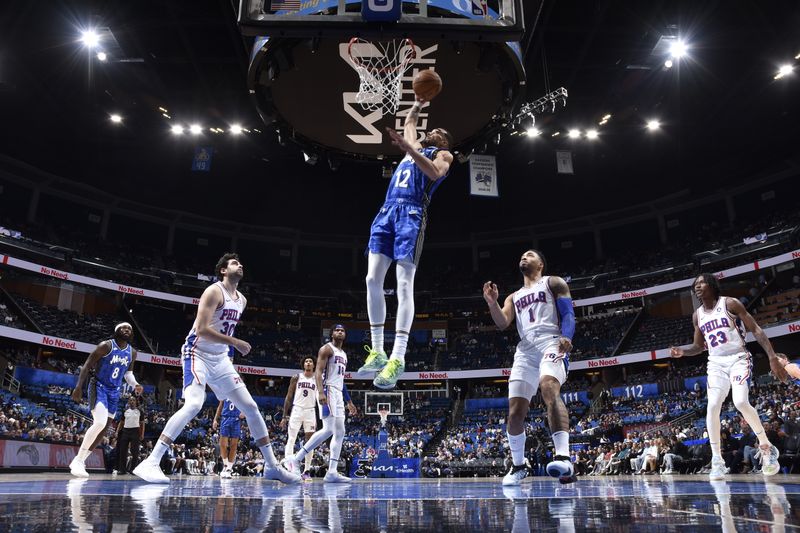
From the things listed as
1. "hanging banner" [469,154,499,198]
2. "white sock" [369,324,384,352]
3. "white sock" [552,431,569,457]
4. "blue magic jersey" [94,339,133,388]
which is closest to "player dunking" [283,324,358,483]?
"white sock" [369,324,384,352]

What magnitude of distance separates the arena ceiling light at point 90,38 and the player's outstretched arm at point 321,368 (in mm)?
16845

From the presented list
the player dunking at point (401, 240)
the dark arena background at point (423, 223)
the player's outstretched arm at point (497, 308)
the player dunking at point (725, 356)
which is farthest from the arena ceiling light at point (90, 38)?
the player dunking at point (725, 356)

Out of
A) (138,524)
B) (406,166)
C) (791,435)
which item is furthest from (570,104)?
(138,524)

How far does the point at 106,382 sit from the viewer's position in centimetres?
769

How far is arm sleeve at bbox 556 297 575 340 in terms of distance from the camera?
4648 mm

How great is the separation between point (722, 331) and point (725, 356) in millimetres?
332

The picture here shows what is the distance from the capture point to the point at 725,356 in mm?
6785

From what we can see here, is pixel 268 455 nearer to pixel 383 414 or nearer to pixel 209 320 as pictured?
pixel 209 320

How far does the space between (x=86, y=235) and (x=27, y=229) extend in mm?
3468

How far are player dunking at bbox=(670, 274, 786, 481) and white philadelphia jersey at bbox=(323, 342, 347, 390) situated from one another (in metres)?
4.46

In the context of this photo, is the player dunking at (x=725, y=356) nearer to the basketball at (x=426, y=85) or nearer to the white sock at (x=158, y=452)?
the basketball at (x=426, y=85)

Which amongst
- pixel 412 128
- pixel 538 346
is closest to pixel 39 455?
pixel 412 128

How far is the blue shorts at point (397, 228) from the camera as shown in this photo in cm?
511

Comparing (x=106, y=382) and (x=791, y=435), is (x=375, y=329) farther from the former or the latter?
(x=791, y=435)
